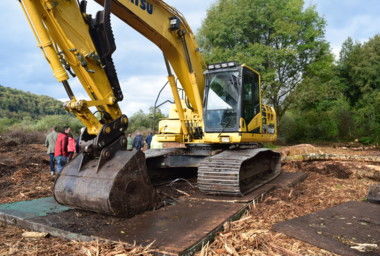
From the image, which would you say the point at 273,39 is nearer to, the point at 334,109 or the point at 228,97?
the point at 334,109

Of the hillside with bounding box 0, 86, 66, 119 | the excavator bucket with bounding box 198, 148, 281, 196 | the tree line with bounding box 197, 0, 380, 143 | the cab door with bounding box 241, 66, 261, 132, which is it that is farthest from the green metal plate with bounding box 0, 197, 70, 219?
the hillside with bounding box 0, 86, 66, 119

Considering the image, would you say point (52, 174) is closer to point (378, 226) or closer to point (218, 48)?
point (378, 226)

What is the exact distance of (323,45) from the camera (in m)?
24.2

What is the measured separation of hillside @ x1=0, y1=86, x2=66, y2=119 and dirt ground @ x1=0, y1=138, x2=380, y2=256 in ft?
131

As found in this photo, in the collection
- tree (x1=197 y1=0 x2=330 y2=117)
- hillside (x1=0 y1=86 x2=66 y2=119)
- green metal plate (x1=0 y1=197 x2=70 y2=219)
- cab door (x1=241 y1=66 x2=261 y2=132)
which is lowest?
green metal plate (x1=0 y1=197 x2=70 y2=219)

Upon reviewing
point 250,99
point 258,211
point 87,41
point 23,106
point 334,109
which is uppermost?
point 23,106

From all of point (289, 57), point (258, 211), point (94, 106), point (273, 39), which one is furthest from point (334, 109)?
point (94, 106)

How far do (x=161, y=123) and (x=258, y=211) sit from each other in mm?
3611

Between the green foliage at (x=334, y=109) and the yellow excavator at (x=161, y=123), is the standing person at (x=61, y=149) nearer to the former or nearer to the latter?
the yellow excavator at (x=161, y=123)

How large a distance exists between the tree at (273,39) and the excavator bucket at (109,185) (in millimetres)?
18836

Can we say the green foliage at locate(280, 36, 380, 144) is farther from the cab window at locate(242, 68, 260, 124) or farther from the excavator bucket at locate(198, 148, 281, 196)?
the excavator bucket at locate(198, 148, 281, 196)

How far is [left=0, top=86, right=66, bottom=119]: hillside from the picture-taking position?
46219mm

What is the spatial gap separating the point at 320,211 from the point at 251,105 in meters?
2.77

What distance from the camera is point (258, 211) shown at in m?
5.36
